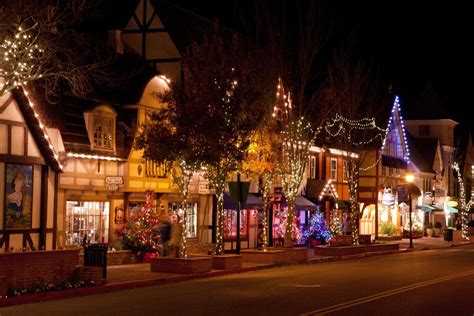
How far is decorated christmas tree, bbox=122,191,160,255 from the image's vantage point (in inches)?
1141

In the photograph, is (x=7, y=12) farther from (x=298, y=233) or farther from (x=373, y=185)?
(x=373, y=185)

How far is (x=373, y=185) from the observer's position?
55562 millimetres

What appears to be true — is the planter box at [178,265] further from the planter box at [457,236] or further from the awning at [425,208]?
the awning at [425,208]

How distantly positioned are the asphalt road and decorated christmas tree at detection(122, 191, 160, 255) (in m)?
4.94

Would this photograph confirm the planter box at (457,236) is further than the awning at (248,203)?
Yes

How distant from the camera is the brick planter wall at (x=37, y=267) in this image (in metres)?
18.2

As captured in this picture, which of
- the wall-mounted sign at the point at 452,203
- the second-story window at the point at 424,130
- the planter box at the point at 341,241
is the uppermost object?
the second-story window at the point at 424,130

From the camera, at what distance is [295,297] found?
1812 centimetres

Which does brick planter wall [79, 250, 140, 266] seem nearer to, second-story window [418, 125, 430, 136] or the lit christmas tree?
the lit christmas tree

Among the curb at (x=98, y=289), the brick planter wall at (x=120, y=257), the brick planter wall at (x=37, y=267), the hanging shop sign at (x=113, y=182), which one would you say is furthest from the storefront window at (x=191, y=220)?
the brick planter wall at (x=37, y=267)

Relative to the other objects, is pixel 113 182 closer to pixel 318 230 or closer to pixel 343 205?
pixel 318 230

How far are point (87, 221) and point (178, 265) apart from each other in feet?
18.6

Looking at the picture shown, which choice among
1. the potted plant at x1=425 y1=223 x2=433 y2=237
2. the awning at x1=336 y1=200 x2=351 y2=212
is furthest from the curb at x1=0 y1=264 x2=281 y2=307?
the potted plant at x1=425 y1=223 x2=433 y2=237

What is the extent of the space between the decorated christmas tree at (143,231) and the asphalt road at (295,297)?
4940 millimetres
